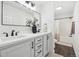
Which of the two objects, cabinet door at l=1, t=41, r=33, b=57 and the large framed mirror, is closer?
cabinet door at l=1, t=41, r=33, b=57

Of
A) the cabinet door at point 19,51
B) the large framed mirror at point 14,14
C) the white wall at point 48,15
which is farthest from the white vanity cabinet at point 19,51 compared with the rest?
the white wall at point 48,15

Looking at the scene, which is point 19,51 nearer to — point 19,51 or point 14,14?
point 19,51

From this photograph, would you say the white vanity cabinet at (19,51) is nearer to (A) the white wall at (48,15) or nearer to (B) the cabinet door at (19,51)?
(B) the cabinet door at (19,51)

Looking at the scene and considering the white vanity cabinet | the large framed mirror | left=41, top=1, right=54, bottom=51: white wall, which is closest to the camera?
the white vanity cabinet

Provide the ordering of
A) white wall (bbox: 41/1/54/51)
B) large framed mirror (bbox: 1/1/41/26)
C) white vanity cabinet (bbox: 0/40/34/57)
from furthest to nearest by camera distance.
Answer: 1. white wall (bbox: 41/1/54/51)
2. large framed mirror (bbox: 1/1/41/26)
3. white vanity cabinet (bbox: 0/40/34/57)

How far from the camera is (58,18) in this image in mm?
4207

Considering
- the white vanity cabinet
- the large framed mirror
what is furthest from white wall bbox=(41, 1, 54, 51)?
the white vanity cabinet

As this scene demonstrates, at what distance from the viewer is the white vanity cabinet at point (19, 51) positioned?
99cm

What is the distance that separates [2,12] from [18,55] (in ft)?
3.23

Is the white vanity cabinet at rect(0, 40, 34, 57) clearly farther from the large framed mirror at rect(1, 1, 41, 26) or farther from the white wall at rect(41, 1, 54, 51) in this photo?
the white wall at rect(41, 1, 54, 51)

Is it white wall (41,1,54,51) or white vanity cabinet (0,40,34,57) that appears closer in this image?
white vanity cabinet (0,40,34,57)

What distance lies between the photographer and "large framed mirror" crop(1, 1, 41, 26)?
5.60 feet

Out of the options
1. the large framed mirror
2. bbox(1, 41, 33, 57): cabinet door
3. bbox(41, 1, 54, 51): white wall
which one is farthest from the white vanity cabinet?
bbox(41, 1, 54, 51): white wall

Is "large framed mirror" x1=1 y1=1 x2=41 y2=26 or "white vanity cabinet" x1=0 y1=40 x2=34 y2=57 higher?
"large framed mirror" x1=1 y1=1 x2=41 y2=26
